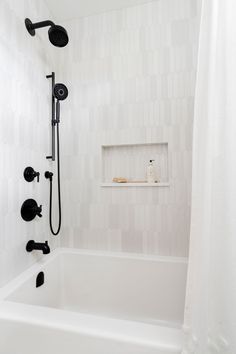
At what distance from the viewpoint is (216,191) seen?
0.69 meters

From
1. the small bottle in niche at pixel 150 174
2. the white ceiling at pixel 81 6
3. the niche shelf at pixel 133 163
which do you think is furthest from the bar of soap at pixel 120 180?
the white ceiling at pixel 81 6

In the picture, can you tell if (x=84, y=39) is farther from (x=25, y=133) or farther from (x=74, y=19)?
(x=25, y=133)

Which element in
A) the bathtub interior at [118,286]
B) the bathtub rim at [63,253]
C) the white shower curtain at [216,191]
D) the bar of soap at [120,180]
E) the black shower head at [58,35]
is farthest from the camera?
the bar of soap at [120,180]

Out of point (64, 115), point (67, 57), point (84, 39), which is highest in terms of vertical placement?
point (84, 39)

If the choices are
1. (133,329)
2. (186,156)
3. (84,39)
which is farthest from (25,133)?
(133,329)

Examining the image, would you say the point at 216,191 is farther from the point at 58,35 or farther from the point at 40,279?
the point at 58,35

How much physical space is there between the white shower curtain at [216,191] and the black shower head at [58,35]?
1.04 metres

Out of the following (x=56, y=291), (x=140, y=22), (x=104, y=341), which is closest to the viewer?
(x=104, y=341)

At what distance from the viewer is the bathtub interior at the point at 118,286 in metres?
1.62

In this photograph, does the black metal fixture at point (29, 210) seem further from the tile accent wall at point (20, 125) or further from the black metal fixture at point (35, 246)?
the black metal fixture at point (35, 246)

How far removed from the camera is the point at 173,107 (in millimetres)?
1730

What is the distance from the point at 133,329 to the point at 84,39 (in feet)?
7.17

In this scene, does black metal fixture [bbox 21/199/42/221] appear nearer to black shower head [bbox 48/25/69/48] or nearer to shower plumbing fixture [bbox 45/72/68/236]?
shower plumbing fixture [bbox 45/72/68/236]


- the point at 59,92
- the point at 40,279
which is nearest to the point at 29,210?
the point at 40,279
